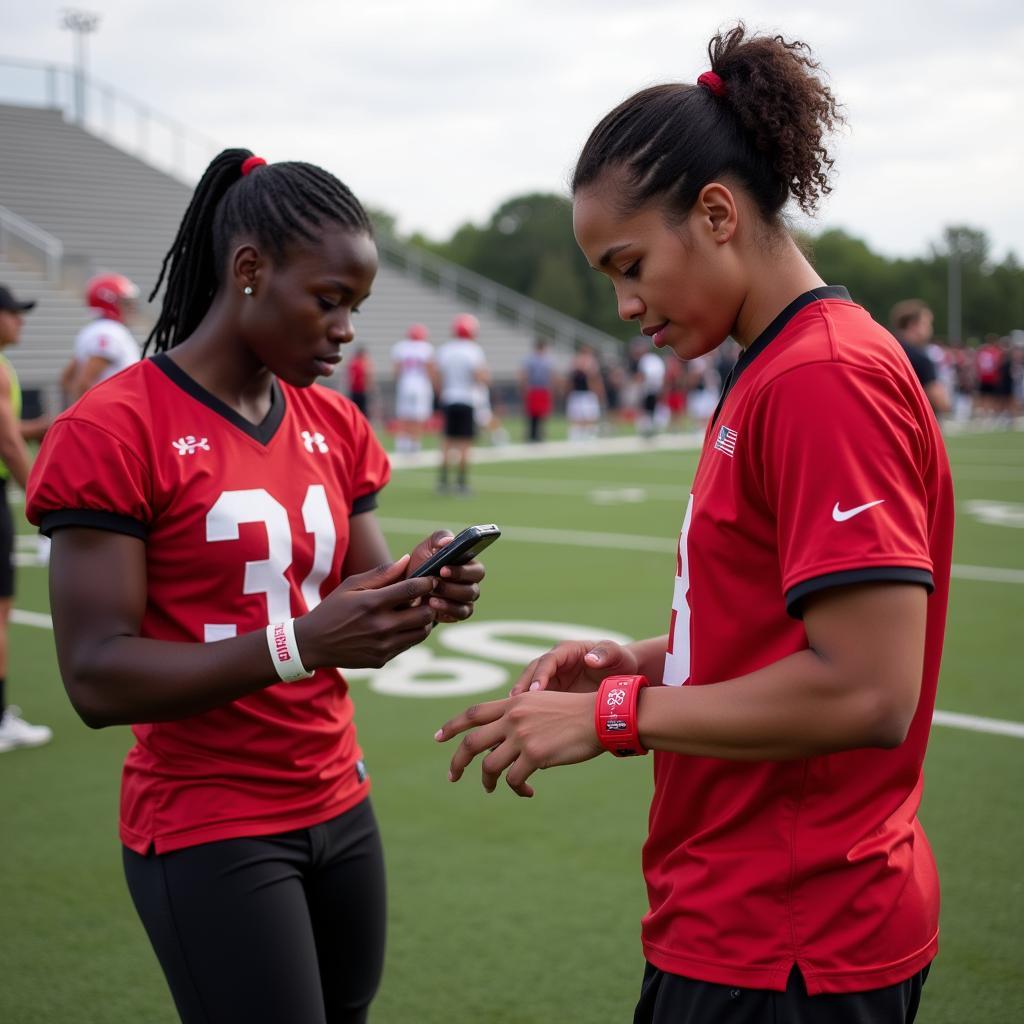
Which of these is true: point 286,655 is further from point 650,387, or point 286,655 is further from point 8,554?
point 650,387

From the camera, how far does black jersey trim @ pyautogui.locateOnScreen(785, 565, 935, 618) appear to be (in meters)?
1.47

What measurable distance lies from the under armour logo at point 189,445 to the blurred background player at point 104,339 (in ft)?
22.9

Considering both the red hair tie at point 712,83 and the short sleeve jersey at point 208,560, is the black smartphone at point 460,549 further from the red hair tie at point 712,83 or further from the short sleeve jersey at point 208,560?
the red hair tie at point 712,83

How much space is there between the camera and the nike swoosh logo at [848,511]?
1479 mm

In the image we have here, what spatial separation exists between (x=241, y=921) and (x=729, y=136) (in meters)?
1.58

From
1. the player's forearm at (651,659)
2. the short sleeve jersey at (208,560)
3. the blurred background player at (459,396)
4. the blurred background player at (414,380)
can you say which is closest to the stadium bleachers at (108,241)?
the blurred background player at (414,380)

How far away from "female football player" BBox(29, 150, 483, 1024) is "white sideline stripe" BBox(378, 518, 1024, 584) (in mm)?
8136

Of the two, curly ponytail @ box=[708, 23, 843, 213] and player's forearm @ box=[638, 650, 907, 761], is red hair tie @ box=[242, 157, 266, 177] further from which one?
player's forearm @ box=[638, 650, 907, 761]

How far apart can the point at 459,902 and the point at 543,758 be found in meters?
2.62

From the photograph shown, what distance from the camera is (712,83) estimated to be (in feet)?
5.92

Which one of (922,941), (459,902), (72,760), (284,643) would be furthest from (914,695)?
(72,760)

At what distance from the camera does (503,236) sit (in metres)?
85.2

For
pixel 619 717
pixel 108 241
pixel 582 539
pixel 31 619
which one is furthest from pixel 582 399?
pixel 619 717

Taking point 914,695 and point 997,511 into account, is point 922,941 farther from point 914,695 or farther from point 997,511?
point 997,511
